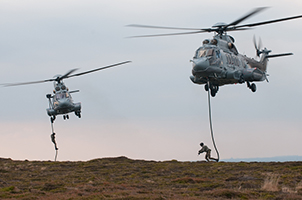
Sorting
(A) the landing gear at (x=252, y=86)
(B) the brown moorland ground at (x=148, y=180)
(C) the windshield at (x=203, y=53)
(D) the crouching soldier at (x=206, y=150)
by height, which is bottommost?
(B) the brown moorland ground at (x=148, y=180)

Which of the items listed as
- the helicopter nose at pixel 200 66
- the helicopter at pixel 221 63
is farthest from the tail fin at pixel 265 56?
the helicopter nose at pixel 200 66

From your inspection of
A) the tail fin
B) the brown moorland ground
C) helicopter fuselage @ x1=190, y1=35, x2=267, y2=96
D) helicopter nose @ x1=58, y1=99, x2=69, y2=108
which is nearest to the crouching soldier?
the brown moorland ground

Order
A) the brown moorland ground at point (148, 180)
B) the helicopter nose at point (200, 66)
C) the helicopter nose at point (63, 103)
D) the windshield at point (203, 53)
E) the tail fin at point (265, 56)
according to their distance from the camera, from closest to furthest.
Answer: the brown moorland ground at point (148, 180) < the helicopter nose at point (200, 66) < the windshield at point (203, 53) < the tail fin at point (265, 56) < the helicopter nose at point (63, 103)

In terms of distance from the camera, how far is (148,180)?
33.7m

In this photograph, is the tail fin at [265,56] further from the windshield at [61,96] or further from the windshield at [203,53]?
the windshield at [61,96]

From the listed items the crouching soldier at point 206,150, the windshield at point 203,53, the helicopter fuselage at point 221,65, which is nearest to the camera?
the helicopter fuselage at point 221,65

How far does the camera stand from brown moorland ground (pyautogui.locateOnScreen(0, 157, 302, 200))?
2650 cm

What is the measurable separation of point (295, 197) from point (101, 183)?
40.3 ft

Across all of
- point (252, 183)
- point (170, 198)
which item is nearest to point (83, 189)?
point (170, 198)

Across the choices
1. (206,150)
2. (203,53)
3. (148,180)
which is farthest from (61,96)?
(148,180)

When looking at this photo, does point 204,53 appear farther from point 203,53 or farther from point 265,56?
point 265,56

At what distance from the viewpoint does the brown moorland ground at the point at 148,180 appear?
26.5 meters

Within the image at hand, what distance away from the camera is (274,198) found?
2475 cm

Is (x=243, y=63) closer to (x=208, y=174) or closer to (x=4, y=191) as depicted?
(x=208, y=174)
